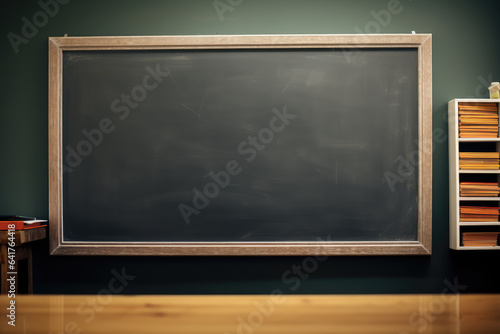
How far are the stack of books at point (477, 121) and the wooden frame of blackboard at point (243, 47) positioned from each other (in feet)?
0.66

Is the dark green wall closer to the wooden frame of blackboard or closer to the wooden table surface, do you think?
the wooden frame of blackboard

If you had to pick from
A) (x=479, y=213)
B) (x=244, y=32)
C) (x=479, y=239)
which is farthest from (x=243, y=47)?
(x=479, y=239)

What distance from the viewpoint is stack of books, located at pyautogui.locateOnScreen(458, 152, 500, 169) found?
2.43m

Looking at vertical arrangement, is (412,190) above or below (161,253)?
above

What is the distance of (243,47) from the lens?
252cm

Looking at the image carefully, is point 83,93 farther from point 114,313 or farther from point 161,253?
point 114,313

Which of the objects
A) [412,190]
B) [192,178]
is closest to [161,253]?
[192,178]

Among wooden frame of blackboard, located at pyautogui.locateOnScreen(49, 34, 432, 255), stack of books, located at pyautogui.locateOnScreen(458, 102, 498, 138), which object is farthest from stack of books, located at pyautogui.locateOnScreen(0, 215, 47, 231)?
stack of books, located at pyautogui.locateOnScreen(458, 102, 498, 138)

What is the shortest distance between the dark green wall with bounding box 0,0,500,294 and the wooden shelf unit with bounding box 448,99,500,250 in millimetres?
58

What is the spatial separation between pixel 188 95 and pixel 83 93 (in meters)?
0.72

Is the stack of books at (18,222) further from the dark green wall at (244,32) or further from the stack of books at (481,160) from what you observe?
the stack of books at (481,160)

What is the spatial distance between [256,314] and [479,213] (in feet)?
7.45

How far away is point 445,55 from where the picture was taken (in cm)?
258

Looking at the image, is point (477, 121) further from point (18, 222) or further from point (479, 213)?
point (18, 222)
